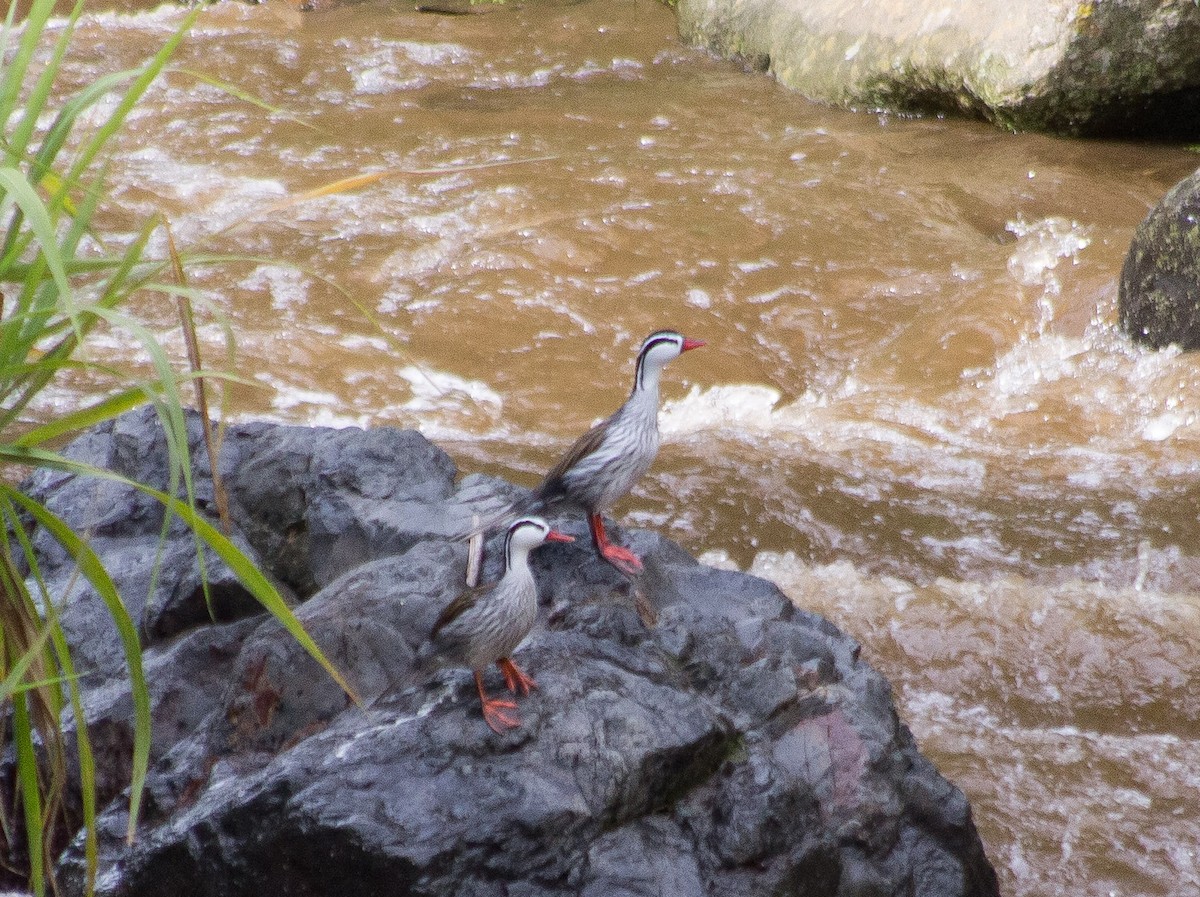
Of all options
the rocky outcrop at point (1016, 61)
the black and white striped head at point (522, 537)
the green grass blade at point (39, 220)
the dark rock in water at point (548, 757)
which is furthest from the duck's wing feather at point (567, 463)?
the rocky outcrop at point (1016, 61)

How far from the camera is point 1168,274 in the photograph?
7.15 meters

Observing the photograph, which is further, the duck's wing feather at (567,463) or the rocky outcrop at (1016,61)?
the rocky outcrop at (1016,61)

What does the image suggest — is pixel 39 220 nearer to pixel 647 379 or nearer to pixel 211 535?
pixel 211 535

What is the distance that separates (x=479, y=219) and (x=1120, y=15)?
5.12 m

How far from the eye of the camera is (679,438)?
6.56 m

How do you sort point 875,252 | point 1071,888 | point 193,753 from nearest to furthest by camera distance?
point 193,753 < point 1071,888 < point 875,252

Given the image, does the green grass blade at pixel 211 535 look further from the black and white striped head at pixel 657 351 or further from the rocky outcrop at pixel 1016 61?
the rocky outcrop at pixel 1016 61

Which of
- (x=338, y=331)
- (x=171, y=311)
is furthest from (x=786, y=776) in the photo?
(x=171, y=311)

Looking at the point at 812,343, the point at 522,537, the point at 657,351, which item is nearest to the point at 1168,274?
the point at 812,343

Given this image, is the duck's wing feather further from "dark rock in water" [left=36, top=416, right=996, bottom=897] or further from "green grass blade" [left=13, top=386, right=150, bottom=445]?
"green grass blade" [left=13, top=386, right=150, bottom=445]

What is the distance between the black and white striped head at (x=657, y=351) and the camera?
412cm

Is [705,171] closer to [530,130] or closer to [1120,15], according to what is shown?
[530,130]

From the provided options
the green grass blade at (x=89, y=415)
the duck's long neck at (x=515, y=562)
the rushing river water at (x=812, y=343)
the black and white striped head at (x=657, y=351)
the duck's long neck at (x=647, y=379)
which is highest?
the green grass blade at (x=89, y=415)

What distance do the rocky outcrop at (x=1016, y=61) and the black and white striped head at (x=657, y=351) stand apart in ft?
22.7
